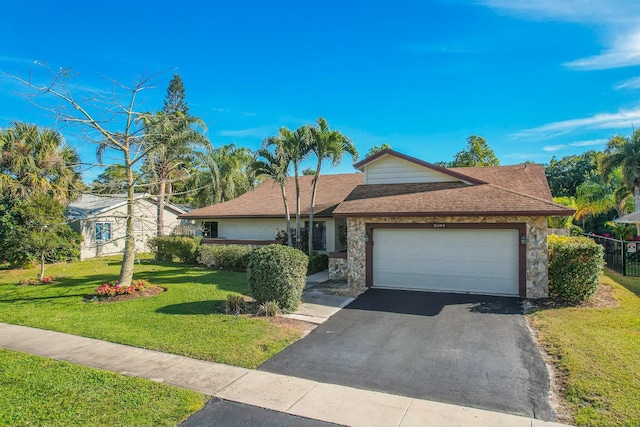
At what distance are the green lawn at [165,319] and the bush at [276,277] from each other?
0.88 meters

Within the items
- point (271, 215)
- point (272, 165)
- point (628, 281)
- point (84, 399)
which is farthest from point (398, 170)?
point (84, 399)

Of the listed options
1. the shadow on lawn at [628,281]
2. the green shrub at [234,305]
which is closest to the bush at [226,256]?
the green shrub at [234,305]

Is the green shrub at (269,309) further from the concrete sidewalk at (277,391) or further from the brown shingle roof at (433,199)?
the brown shingle roof at (433,199)

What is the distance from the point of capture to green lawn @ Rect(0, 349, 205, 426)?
179 inches

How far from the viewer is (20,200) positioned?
61.0ft

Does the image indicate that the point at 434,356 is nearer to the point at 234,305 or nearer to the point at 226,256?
the point at 234,305

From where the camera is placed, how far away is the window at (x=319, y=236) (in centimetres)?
1922

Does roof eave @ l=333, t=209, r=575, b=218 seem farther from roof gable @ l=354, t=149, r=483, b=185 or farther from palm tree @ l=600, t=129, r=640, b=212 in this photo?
palm tree @ l=600, t=129, r=640, b=212

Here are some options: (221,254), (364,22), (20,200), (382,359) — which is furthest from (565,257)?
(20,200)

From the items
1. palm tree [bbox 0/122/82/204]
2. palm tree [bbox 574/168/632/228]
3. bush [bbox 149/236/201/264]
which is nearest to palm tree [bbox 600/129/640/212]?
palm tree [bbox 574/168/632/228]

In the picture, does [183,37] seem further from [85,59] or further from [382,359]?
[382,359]

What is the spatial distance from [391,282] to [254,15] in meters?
10.1

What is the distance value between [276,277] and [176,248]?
1334cm

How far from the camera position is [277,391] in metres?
5.37
